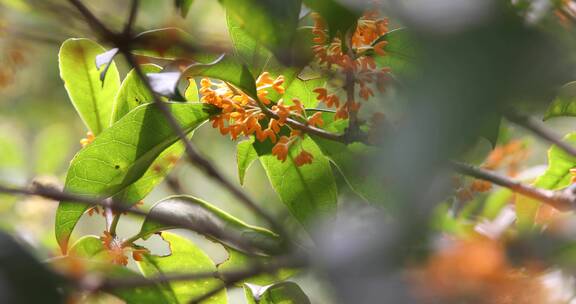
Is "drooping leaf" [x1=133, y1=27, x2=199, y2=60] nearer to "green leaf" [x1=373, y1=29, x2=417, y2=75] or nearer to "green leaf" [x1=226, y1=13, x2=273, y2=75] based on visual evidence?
"green leaf" [x1=226, y1=13, x2=273, y2=75]

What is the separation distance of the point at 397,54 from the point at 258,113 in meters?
0.17

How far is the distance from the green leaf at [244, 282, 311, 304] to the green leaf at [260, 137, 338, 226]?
0.09 meters

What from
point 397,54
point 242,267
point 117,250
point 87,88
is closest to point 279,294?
point 242,267

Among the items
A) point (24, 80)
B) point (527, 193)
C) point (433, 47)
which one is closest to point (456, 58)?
point (433, 47)

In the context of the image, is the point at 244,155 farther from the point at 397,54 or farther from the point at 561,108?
the point at 561,108

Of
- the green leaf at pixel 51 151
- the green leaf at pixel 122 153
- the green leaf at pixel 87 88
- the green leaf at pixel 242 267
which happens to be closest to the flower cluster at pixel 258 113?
the green leaf at pixel 122 153

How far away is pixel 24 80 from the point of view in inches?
138

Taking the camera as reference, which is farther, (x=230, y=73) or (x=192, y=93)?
(x=192, y=93)

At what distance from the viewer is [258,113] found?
833 mm

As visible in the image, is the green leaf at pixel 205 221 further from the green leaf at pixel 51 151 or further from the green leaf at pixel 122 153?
the green leaf at pixel 51 151

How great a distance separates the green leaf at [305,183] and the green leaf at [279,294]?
0.09 m

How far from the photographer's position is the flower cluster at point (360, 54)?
793 mm

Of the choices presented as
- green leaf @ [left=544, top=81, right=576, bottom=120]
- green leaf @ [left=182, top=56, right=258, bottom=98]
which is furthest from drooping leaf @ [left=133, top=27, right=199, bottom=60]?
green leaf @ [left=544, top=81, right=576, bottom=120]

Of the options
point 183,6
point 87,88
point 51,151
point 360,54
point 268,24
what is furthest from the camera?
point 51,151
